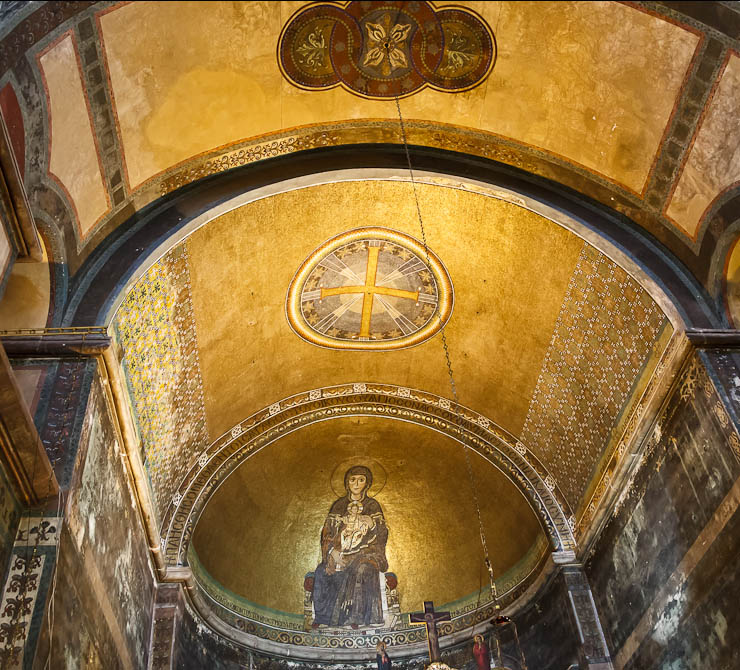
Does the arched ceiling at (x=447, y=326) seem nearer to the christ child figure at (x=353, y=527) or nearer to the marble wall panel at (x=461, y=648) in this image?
the marble wall panel at (x=461, y=648)

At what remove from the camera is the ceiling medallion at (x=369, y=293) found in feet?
32.4

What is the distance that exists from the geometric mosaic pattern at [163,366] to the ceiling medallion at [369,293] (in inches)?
67.1

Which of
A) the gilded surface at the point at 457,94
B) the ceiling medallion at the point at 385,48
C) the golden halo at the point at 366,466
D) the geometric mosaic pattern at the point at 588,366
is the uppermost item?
the ceiling medallion at the point at 385,48

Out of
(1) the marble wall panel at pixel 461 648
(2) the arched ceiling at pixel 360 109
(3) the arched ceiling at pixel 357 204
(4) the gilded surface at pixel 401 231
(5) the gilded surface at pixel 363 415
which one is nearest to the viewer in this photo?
(2) the arched ceiling at pixel 360 109

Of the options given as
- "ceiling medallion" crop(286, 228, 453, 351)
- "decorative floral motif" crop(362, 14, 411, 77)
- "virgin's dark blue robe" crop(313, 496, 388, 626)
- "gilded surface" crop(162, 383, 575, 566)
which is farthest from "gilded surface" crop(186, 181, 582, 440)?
"virgin's dark blue robe" crop(313, 496, 388, 626)

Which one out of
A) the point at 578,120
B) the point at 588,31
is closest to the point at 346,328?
the point at 578,120

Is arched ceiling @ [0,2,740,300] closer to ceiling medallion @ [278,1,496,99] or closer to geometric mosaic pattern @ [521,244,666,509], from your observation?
ceiling medallion @ [278,1,496,99]

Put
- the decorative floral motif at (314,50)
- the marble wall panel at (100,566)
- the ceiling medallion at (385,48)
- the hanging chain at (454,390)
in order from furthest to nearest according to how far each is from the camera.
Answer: the hanging chain at (454,390)
the decorative floral motif at (314,50)
the ceiling medallion at (385,48)
the marble wall panel at (100,566)

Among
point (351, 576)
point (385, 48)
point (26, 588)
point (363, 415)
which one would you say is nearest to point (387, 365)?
point (363, 415)

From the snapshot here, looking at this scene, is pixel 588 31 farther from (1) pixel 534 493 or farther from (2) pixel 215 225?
(1) pixel 534 493

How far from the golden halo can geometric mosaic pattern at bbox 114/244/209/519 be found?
3.10 metres

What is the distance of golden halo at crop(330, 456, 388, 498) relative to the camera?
489 inches

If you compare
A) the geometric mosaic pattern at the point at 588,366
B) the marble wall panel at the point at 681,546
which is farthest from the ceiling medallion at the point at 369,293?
the marble wall panel at the point at 681,546

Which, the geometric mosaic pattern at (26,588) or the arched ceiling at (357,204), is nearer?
the geometric mosaic pattern at (26,588)
